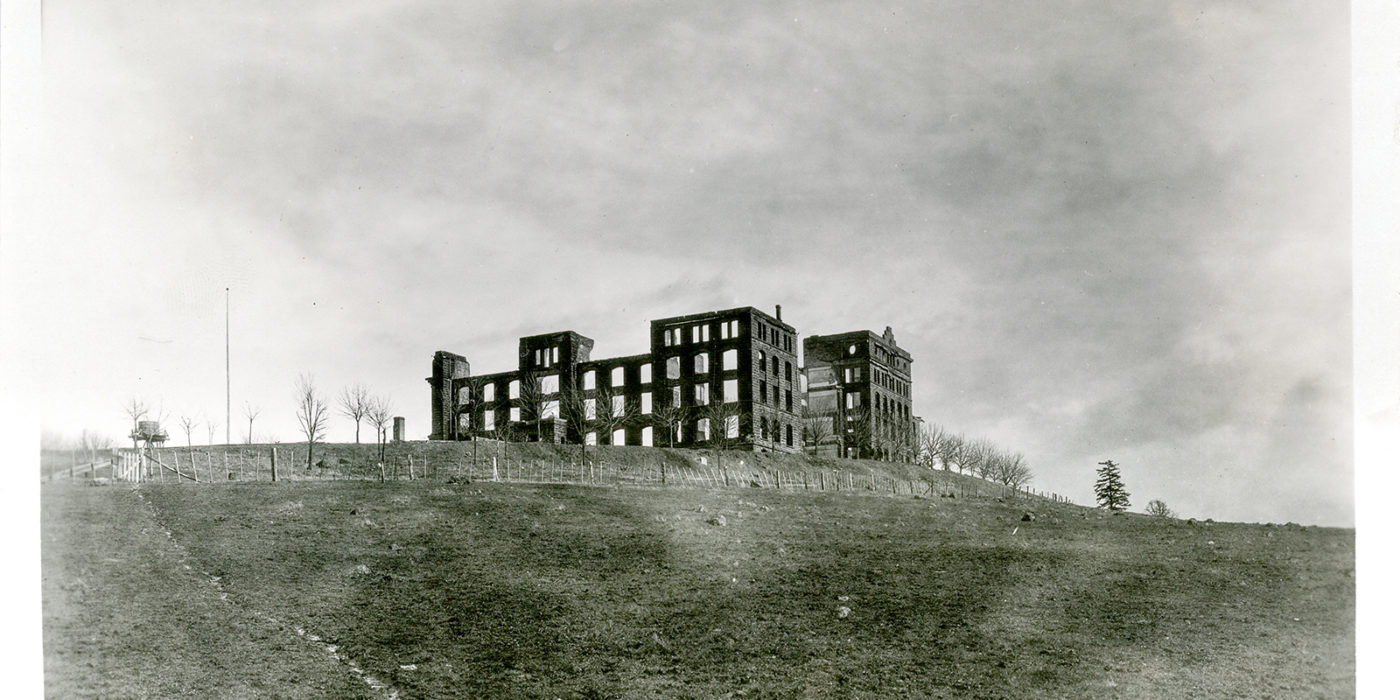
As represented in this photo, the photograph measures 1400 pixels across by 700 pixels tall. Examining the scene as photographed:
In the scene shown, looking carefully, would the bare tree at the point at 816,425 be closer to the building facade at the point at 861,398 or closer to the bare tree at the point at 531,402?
the building facade at the point at 861,398

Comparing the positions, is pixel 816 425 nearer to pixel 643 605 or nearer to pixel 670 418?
pixel 670 418

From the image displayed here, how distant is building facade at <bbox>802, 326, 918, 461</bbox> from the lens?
54.3m

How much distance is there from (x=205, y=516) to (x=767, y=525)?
1260 centimetres

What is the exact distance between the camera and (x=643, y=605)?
1742 centimetres

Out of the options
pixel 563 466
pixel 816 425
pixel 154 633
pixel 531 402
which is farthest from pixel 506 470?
pixel 816 425

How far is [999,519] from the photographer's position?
29141 mm

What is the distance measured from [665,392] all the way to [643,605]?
33192mm

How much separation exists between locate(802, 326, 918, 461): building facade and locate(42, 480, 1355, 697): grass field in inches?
1127

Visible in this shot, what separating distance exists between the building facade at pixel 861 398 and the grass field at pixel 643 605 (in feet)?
93.9

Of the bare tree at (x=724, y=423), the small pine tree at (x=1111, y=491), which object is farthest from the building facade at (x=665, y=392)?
the small pine tree at (x=1111, y=491)

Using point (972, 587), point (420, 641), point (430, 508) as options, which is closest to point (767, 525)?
point (972, 587)

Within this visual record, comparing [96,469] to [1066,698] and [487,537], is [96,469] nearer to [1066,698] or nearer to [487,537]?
[487,537]

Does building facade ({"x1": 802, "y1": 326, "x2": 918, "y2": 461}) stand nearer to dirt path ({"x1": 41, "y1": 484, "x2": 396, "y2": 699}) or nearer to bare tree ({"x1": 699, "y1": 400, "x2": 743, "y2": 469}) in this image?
bare tree ({"x1": 699, "y1": 400, "x2": 743, "y2": 469})

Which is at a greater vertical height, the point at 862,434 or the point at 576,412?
the point at 576,412
